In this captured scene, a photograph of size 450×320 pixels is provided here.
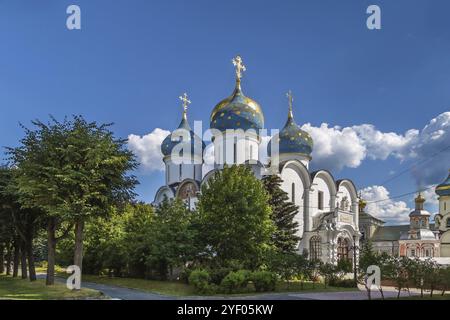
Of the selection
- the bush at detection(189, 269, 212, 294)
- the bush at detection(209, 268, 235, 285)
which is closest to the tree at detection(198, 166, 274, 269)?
the bush at detection(209, 268, 235, 285)

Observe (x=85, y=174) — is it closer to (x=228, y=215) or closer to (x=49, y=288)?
(x=49, y=288)

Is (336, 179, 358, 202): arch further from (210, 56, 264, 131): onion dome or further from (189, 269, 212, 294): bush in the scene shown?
(189, 269, 212, 294): bush

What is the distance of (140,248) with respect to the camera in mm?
29547

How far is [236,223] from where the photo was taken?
27.1 meters

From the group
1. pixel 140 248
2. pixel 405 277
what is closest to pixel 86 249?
pixel 140 248

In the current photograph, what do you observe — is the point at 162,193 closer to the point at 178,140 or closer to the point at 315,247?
the point at 178,140

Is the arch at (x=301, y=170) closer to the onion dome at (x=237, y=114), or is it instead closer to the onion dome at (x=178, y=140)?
the onion dome at (x=237, y=114)

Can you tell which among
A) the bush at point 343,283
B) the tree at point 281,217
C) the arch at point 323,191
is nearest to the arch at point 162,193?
the arch at point 323,191

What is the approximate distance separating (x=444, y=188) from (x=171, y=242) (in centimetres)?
4807

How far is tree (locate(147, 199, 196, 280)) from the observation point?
2675 cm

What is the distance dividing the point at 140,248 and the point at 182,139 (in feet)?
77.2

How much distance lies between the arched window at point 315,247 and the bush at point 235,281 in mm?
17708

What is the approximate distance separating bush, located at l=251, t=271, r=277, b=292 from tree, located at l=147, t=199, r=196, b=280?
415 cm

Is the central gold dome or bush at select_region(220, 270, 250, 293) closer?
bush at select_region(220, 270, 250, 293)
